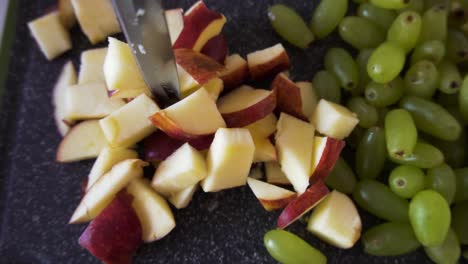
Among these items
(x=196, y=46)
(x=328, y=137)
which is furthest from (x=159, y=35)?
(x=328, y=137)

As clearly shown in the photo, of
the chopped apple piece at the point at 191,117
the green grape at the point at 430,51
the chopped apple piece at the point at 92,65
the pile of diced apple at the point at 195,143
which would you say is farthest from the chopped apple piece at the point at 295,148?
the chopped apple piece at the point at 92,65

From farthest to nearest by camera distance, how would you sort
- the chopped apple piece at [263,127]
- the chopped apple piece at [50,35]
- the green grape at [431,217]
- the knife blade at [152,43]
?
the chopped apple piece at [50,35]
the chopped apple piece at [263,127]
the green grape at [431,217]
the knife blade at [152,43]

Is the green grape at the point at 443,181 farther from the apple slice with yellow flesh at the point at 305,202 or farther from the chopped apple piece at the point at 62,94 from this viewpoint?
the chopped apple piece at the point at 62,94

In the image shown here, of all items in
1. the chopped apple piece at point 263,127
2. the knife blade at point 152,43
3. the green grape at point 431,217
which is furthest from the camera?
the chopped apple piece at point 263,127

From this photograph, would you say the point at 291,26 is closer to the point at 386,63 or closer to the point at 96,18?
the point at 386,63

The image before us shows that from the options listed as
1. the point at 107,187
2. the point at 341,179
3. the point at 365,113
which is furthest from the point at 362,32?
the point at 107,187

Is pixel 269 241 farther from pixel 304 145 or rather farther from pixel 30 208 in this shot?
pixel 30 208
